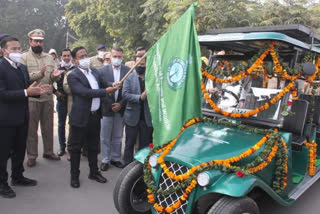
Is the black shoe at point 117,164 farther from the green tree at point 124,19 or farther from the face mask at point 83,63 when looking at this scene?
the green tree at point 124,19

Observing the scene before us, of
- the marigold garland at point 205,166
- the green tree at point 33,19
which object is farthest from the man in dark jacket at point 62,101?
the green tree at point 33,19

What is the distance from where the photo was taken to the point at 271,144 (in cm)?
322

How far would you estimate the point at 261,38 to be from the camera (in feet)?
10.6

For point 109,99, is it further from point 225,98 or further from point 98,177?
point 225,98

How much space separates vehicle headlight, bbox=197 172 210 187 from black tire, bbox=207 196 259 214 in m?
0.20

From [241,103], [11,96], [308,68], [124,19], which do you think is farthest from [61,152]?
[124,19]

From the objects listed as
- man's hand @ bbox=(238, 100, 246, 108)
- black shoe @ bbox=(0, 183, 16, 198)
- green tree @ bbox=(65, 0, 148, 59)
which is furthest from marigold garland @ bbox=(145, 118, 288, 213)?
green tree @ bbox=(65, 0, 148, 59)

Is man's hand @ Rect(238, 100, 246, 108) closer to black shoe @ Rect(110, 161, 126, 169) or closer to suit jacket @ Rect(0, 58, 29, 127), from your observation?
black shoe @ Rect(110, 161, 126, 169)

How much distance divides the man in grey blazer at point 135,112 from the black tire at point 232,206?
2471 millimetres

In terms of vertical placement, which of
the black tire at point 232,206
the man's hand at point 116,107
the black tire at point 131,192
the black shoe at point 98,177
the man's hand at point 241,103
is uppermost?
the man's hand at point 241,103

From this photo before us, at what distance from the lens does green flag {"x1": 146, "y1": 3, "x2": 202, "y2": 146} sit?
3244 mm

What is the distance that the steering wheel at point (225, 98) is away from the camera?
4027 mm

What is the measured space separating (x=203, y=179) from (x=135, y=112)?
2440 millimetres

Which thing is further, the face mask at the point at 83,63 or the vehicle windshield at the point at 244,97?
the face mask at the point at 83,63
